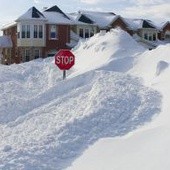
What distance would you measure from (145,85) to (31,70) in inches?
366

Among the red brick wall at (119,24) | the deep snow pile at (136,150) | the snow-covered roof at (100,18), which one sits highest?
the deep snow pile at (136,150)

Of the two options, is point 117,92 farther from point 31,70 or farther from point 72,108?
point 31,70

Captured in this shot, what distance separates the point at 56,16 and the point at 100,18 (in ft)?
20.9

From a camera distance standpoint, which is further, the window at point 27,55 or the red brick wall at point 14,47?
the red brick wall at point 14,47

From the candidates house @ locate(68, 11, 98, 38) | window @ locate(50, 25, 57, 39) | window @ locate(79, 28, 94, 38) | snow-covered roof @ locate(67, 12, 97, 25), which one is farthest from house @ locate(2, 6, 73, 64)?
window @ locate(79, 28, 94, 38)

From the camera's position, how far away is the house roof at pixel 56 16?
4455cm

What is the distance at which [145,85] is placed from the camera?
526 inches

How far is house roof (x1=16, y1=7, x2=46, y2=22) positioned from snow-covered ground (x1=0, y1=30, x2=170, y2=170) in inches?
1045

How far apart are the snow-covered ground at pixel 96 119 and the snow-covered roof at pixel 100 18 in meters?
31.8

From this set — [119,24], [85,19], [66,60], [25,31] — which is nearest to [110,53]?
[66,60]

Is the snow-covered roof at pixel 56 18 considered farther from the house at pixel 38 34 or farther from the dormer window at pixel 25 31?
the dormer window at pixel 25 31

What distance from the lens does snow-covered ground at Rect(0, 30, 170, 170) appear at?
9.22m

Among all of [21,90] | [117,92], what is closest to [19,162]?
[117,92]

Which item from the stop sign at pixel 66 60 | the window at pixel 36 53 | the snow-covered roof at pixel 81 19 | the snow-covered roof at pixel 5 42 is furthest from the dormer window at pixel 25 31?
the stop sign at pixel 66 60
